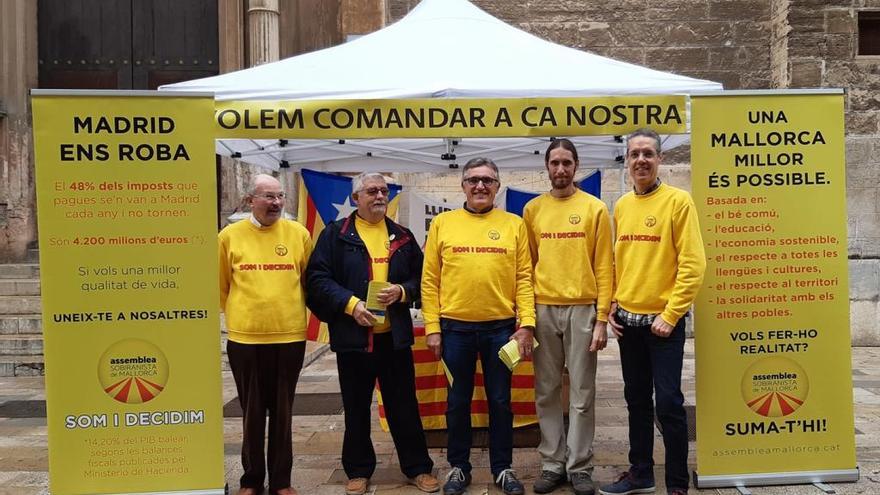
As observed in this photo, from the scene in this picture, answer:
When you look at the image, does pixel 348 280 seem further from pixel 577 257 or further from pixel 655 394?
pixel 655 394

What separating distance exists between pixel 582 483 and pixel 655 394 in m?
0.66

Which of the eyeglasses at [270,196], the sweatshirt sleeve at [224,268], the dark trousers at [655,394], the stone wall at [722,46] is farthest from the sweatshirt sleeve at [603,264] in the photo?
the stone wall at [722,46]

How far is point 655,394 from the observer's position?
428 cm

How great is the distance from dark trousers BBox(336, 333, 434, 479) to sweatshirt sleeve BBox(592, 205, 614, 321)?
1143mm

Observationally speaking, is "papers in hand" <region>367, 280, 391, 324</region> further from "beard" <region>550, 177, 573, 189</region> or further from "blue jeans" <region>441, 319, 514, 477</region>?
"beard" <region>550, 177, 573, 189</region>

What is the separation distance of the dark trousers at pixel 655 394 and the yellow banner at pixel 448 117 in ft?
3.99

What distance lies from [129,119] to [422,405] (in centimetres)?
264

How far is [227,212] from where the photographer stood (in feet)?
32.7

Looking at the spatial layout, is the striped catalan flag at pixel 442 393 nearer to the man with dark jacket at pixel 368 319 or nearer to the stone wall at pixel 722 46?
the man with dark jacket at pixel 368 319

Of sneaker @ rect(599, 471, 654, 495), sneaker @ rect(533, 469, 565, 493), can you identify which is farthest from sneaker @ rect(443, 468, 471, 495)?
sneaker @ rect(599, 471, 654, 495)

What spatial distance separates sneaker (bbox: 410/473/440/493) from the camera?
15.0ft

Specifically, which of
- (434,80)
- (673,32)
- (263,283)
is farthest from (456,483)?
(673,32)

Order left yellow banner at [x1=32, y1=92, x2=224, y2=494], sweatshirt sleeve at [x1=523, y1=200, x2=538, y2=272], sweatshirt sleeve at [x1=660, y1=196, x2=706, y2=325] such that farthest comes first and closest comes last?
sweatshirt sleeve at [x1=523, y1=200, x2=538, y2=272]
left yellow banner at [x1=32, y1=92, x2=224, y2=494]
sweatshirt sleeve at [x1=660, y1=196, x2=706, y2=325]

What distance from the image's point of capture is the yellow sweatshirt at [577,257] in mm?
4441
